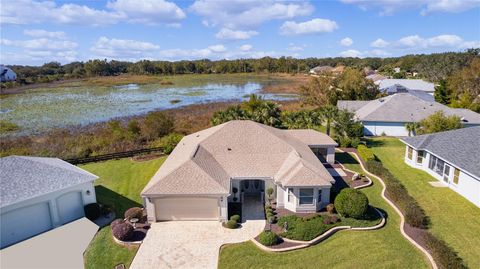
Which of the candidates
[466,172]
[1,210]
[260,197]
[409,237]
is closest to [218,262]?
[260,197]

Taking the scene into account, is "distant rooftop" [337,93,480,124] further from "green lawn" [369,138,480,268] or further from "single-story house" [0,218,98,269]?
"single-story house" [0,218,98,269]

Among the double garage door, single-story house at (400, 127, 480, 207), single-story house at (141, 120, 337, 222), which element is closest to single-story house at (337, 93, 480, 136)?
single-story house at (400, 127, 480, 207)

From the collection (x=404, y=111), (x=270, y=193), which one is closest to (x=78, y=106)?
(x=270, y=193)

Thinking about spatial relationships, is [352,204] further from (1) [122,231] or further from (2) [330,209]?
(1) [122,231]

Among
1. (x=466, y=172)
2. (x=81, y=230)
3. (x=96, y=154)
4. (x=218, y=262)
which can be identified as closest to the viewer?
(x=218, y=262)

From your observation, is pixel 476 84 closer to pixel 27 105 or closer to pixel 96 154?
pixel 96 154

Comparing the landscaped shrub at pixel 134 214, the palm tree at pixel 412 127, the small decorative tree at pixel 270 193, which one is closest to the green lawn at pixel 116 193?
the landscaped shrub at pixel 134 214

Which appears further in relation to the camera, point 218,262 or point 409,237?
point 409,237
